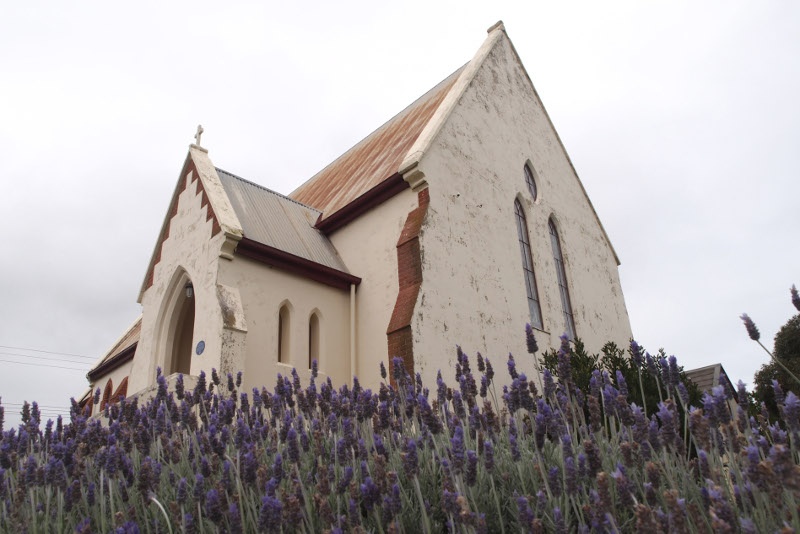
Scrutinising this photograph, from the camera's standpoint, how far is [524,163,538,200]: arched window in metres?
17.1

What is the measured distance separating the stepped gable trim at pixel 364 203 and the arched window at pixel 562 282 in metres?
5.74

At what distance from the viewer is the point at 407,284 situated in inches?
461

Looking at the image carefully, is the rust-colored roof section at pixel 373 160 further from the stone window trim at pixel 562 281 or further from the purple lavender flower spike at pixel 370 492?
the purple lavender flower spike at pixel 370 492

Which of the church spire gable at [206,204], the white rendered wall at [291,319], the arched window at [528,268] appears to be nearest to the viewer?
the white rendered wall at [291,319]

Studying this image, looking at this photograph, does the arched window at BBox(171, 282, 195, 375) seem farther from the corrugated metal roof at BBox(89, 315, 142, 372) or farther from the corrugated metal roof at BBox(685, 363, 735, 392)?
the corrugated metal roof at BBox(685, 363, 735, 392)

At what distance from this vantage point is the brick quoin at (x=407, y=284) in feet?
35.2

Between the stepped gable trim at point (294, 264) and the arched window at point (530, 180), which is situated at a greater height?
the arched window at point (530, 180)

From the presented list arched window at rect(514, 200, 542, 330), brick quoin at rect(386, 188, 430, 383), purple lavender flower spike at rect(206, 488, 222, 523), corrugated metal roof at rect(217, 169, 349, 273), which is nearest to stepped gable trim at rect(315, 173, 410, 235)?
corrugated metal roof at rect(217, 169, 349, 273)

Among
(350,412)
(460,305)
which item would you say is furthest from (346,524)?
(460,305)

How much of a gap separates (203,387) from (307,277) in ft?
22.2

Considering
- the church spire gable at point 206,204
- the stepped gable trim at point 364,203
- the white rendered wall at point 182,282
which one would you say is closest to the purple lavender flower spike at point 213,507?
the white rendered wall at point 182,282

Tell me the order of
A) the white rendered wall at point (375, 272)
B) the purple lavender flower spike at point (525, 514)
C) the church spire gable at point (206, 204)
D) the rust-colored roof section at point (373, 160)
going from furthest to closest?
1. the rust-colored roof section at point (373, 160)
2. the white rendered wall at point (375, 272)
3. the church spire gable at point (206, 204)
4. the purple lavender flower spike at point (525, 514)

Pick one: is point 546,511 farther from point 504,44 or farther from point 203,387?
point 504,44

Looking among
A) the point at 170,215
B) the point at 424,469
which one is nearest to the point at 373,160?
the point at 170,215
